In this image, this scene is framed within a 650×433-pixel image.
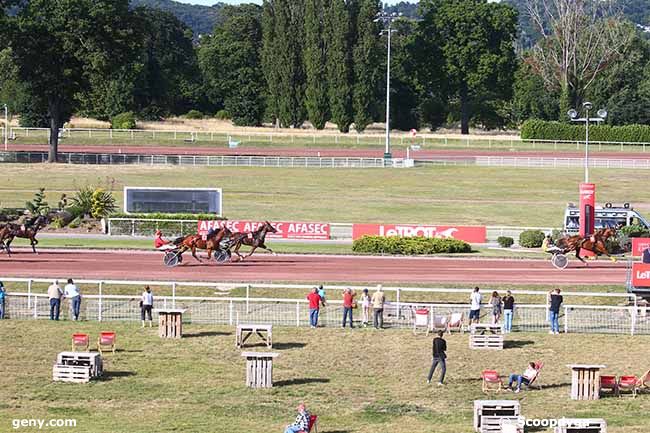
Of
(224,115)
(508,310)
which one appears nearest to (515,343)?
(508,310)

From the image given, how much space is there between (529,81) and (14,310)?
91.7 meters

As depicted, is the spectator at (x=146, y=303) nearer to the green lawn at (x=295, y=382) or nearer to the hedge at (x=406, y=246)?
the green lawn at (x=295, y=382)

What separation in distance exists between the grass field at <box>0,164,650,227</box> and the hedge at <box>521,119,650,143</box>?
23.0 meters

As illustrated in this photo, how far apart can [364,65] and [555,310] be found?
75.3m

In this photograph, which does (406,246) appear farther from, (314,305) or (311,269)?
(314,305)

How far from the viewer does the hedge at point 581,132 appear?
97.7 m

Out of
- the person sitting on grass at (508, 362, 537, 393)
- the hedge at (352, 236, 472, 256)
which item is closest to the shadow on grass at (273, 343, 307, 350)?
the person sitting on grass at (508, 362, 537, 393)

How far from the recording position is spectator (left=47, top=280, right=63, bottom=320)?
30141mm

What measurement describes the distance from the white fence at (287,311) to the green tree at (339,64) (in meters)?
71.2

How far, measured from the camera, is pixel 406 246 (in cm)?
4362

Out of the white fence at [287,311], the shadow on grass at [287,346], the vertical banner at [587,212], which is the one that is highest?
the vertical banner at [587,212]

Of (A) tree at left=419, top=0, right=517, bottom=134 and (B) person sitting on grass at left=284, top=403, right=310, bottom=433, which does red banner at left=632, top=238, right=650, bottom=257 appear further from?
(A) tree at left=419, top=0, right=517, bottom=134

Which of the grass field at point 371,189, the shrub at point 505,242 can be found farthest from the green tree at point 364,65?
the shrub at point 505,242

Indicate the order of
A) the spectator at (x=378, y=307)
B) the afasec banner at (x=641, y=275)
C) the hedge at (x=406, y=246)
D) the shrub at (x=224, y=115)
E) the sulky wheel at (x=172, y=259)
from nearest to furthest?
the spectator at (x=378, y=307)
the afasec banner at (x=641, y=275)
the sulky wheel at (x=172, y=259)
the hedge at (x=406, y=246)
the shrub at (x=224, y=115)
